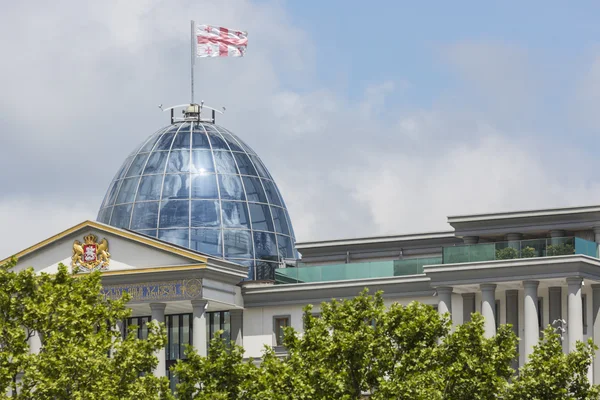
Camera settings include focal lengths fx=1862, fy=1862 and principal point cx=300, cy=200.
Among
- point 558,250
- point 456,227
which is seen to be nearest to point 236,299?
point 456,227

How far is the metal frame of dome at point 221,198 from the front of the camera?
104875 millimetres

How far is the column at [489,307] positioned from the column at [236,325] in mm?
14587

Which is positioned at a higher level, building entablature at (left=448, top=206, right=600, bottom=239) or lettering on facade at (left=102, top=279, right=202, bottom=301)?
building entablature at (left=448, top=206, right=600, bottom=239)

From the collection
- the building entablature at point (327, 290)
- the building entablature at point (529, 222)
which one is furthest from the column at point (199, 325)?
the building entablature at point (529, 222)

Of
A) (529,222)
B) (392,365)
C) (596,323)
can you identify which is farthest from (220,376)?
(529,222)

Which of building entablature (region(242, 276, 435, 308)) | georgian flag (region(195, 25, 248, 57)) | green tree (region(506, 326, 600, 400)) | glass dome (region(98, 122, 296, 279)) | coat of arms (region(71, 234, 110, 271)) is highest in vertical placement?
georgian flag (region(195, 25, 248, 57))

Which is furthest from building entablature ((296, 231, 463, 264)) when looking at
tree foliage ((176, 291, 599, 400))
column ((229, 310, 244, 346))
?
tree foliage ((176, 291, 599, 400))

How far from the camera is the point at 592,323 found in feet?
292

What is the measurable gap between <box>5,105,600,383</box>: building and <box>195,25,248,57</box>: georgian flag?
4.15 m

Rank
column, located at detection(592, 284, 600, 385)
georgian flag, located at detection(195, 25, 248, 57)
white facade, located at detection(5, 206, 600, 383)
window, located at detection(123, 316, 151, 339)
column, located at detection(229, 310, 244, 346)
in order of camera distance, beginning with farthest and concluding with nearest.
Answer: georgian flag, located at detection(195, 25, 248, 57)
window, located at detection(123, 316, 151, 339)
column, located at detection(229, 310, 244, 346)
column, located at detection(592, 284, 600, 385)
white facade, located at detection(5, 206, 600, 383)

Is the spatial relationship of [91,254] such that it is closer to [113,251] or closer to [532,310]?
[113,251]

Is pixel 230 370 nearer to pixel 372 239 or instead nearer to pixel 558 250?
pixel 558 250

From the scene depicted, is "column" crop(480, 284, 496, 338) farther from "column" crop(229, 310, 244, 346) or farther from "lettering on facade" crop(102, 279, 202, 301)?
"lettering on facade" crop(102, 279, 202, 301)

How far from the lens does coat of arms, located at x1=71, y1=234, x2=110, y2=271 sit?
96.8m
